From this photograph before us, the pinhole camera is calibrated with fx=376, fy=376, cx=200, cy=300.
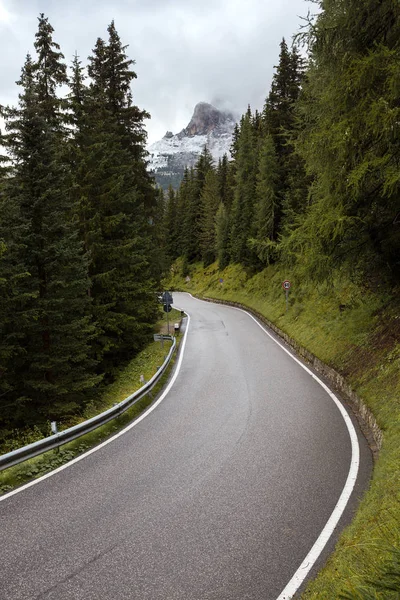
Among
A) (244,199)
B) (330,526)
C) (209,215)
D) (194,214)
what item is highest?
(194,214)

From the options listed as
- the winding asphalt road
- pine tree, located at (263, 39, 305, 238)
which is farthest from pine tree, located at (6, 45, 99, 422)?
pine tree, located at (263, 39, 305, 238)

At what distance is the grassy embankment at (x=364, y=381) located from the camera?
10.8 ft

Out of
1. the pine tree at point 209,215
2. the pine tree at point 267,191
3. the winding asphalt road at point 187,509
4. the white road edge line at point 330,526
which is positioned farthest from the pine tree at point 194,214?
the white road edge line at point 330,526

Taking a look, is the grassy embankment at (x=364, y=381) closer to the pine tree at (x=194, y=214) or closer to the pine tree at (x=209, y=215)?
the pine tree at (x=209, y=215)

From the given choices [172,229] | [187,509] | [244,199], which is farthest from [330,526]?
[172,229]

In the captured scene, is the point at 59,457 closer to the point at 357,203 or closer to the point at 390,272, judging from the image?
the point at 357,203

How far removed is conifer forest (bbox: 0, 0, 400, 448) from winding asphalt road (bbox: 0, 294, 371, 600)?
5.53m

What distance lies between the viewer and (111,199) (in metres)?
19.2

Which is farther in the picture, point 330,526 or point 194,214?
point 194,214

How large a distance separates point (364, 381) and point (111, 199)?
1450 cm

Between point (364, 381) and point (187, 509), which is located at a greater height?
point (364, 381)

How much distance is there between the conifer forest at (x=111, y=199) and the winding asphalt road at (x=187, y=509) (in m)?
5.53

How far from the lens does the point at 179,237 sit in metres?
82.1

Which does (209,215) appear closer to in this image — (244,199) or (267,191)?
(244,199)
